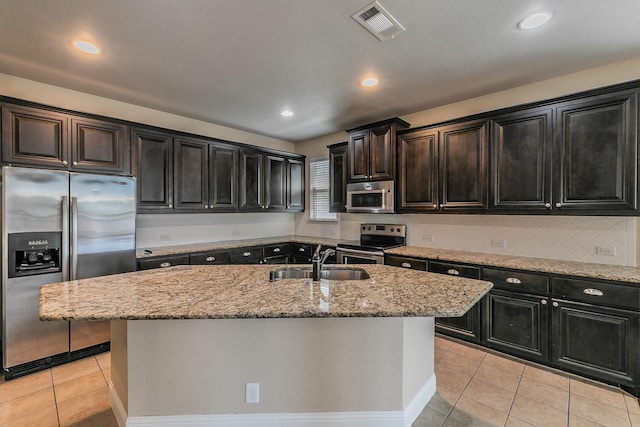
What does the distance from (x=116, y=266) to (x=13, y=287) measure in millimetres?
743

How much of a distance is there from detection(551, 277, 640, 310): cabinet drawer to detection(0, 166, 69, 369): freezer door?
446 cm

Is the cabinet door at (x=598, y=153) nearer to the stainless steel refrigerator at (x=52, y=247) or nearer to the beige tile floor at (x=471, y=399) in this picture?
the beige tile floor at (x=471, y=399)

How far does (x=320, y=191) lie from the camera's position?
17.5 ft

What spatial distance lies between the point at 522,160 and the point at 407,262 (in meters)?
1.57

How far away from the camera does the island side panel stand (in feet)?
5.71

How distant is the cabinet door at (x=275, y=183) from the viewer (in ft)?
15.7

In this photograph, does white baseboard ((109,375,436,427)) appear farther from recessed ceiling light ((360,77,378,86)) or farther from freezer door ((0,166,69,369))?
recessed ceiling light ((360,77,378,86))

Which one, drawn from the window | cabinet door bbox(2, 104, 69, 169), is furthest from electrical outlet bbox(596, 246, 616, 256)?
cabinet door bbox(2, 104, 69, 169)

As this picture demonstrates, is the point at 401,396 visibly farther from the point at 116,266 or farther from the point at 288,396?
the point at 116,266

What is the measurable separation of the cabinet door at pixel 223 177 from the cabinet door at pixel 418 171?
234cm

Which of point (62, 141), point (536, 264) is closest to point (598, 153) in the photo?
point (536, 264)

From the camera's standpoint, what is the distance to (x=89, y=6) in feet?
6.23

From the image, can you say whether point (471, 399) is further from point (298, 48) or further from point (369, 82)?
point (298, 48)

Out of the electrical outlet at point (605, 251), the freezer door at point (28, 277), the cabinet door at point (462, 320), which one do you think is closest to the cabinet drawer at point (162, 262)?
the freezer door at point (28, 277)
